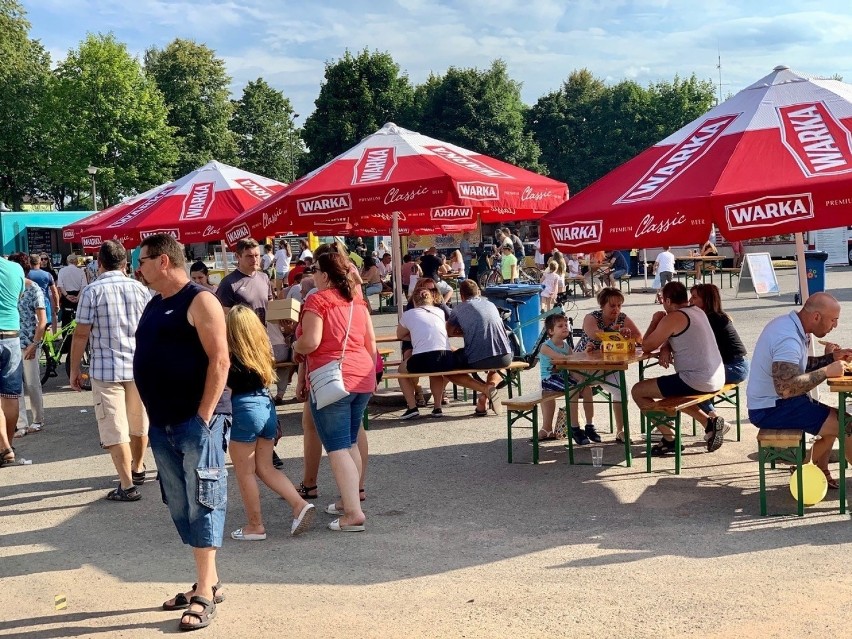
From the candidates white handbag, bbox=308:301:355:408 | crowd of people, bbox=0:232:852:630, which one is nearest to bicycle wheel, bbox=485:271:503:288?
crowd of people, bbox=0:232:852:630

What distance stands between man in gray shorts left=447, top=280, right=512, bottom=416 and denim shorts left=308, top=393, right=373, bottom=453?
327 centimetres

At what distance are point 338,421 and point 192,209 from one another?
21.4ft

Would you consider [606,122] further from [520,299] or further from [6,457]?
[6,457]

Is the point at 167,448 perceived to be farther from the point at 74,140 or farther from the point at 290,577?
the point at 74,140

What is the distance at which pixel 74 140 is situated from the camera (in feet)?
165

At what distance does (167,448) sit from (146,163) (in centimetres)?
4945

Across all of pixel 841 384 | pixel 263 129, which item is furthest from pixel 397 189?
pixel 263 129

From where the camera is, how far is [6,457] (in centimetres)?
885

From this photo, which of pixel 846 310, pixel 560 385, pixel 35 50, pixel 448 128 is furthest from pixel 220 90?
pixel 560 385

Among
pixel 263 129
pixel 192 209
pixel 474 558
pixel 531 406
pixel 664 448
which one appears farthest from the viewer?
pixel 263 129

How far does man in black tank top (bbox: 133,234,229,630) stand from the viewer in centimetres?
471

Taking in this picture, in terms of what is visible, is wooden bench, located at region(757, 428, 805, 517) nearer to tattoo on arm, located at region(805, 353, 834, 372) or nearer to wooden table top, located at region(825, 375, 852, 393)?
wooden table top, located at region(825, 375, 852, 393)

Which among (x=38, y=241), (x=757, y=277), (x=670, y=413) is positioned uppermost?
(x=38, y=241)

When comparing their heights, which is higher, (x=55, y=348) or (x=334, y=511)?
(x=55, y=348)
